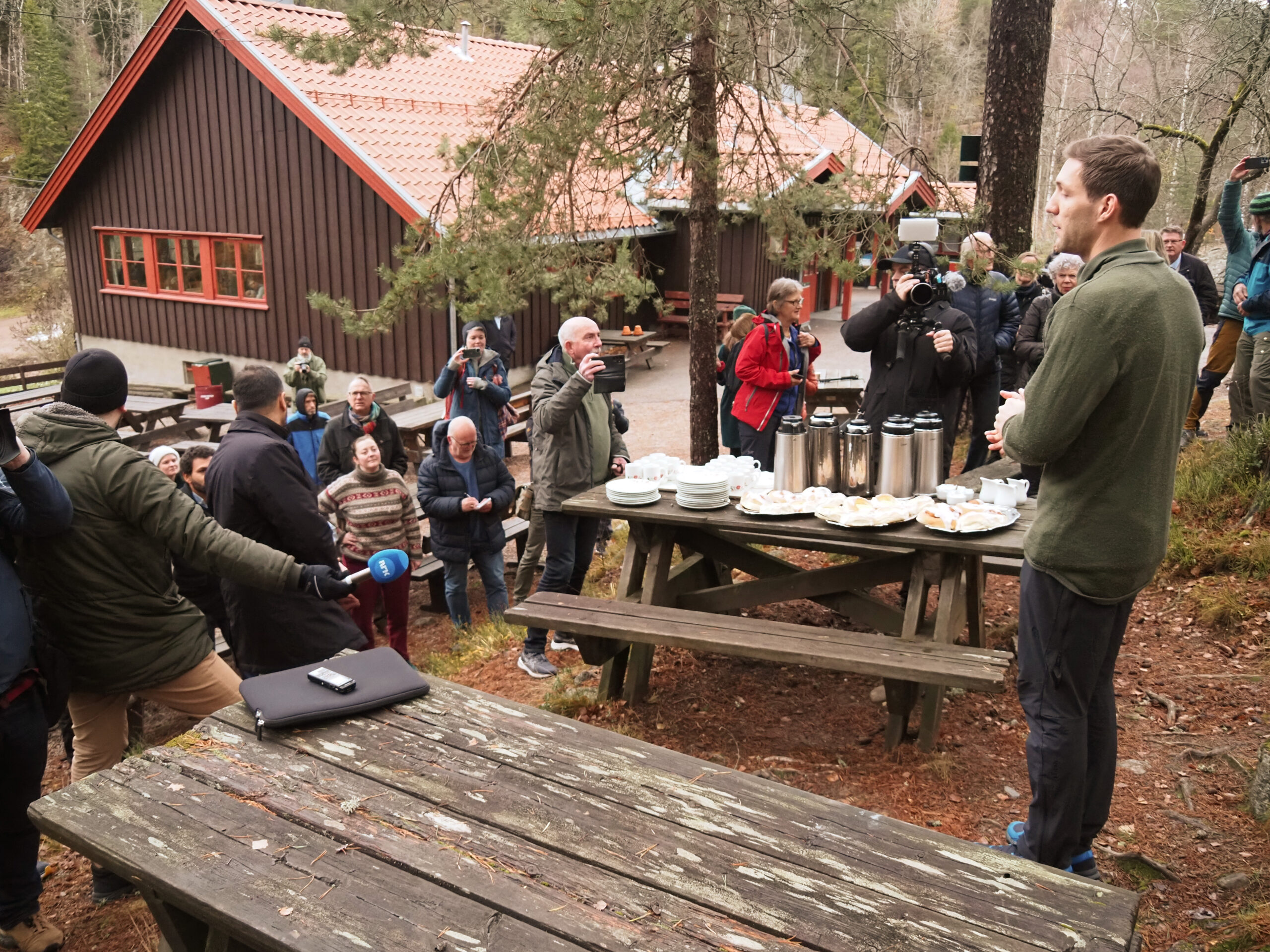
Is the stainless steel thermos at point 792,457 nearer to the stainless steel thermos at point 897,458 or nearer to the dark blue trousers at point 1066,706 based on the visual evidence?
the stainless steel thermos at point 897,458

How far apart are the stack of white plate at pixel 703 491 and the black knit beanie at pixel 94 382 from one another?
7.45 feet

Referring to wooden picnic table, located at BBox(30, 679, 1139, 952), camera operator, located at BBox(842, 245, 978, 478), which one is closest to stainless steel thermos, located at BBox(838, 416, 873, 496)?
camera operator, located at BBox(842, 245, 978, 478)

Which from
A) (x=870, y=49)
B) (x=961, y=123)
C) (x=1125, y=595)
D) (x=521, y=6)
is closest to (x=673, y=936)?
(x=1125, y=595)

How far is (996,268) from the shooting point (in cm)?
786

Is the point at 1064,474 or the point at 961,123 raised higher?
the point at 961,123

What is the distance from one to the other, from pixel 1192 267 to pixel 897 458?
5.67m

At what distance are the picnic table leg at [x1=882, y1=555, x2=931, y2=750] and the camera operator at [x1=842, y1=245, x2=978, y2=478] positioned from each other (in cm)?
89

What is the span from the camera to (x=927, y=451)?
4320mm

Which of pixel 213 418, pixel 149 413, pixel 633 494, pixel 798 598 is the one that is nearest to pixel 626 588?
pixel 633 494

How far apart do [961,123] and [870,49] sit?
111ft

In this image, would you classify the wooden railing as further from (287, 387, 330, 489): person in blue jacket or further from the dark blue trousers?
the dark blue trousers

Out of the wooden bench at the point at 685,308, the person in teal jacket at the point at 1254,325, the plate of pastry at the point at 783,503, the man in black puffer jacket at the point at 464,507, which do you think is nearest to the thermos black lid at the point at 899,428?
the plate of pastry at the point at 783,503

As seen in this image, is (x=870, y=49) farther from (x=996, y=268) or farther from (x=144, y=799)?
(x=144, y=799)

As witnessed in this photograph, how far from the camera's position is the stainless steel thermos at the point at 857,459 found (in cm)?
435
